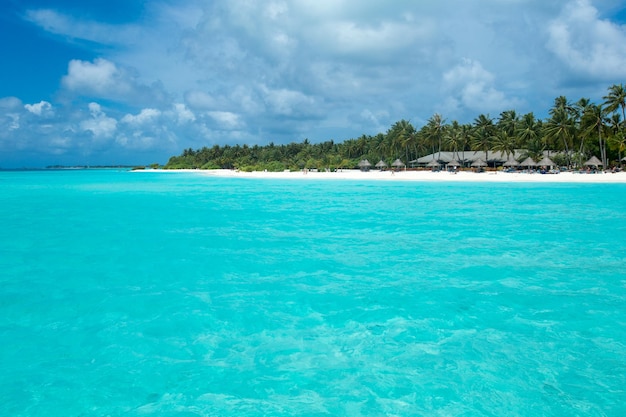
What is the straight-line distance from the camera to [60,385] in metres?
4.68

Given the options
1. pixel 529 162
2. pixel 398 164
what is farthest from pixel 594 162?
pixel 398 164

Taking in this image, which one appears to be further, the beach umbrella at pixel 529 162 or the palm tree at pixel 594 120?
the beach umbrella at pixel 529 162

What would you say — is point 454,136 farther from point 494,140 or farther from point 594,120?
point 594,120

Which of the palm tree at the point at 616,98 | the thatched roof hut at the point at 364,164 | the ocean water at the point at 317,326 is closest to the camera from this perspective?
the ocean water at the point at 317,326

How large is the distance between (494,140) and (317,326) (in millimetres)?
61742

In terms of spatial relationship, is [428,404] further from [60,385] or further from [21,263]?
[21,263]

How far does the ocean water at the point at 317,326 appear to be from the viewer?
4.39m

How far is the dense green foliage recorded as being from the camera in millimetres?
48656

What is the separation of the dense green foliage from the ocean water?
43572 millimetres

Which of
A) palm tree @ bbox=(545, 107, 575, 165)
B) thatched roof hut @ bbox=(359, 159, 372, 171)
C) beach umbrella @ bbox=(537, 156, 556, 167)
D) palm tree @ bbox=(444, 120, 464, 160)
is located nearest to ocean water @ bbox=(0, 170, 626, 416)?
palm tree @ bbox=(545, 107, 575, 165)

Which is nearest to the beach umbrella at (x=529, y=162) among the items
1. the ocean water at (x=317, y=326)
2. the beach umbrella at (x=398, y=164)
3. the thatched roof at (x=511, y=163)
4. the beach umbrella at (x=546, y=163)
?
the beach umbrella at (x=546, y=163)

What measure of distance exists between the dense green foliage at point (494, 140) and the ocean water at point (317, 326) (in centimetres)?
4357

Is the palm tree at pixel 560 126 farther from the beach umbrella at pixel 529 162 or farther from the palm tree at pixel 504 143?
the palm tree at pixel 504 143

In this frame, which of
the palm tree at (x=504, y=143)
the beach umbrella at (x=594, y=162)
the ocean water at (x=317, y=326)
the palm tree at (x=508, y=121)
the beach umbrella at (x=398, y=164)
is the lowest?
the ocean water at (x=317, y=326)
